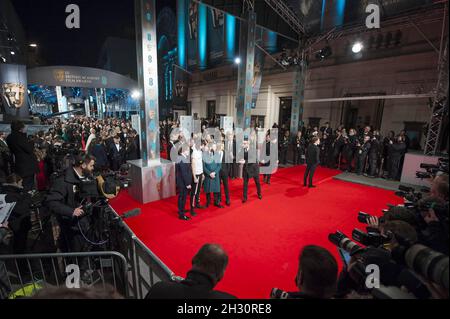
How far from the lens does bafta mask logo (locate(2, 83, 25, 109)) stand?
11602 mm

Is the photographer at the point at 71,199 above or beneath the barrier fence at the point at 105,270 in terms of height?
above

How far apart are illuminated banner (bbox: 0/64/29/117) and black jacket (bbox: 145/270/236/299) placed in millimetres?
15244

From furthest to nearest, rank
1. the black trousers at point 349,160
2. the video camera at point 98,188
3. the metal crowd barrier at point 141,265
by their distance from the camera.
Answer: the black trousers at point 349,160, the video camera at point 98,188, the metal crowd barrier at point 141,265

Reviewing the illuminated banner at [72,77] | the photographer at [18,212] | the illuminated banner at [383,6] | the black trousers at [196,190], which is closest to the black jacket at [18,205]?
the photographer at [18,212]

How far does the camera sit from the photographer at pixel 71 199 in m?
3.05

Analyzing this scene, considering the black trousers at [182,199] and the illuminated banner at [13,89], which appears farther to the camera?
the illuminated banner at [13,89]

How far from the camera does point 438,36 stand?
898 centimetres

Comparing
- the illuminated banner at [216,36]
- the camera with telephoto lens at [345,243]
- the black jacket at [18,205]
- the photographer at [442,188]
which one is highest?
the illuminated banner at [216,36]

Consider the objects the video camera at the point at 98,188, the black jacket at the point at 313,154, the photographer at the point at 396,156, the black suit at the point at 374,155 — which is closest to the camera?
the video camera at the point at 98,188

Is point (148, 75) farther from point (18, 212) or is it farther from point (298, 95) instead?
point (298, 95)

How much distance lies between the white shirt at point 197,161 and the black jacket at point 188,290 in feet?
13.5

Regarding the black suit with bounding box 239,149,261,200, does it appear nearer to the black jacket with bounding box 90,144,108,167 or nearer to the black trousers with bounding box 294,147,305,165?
the black jacket with bounding box 90,144,108,167

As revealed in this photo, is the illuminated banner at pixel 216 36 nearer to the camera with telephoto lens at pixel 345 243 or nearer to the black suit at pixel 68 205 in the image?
the black suit at pixel 68 205
